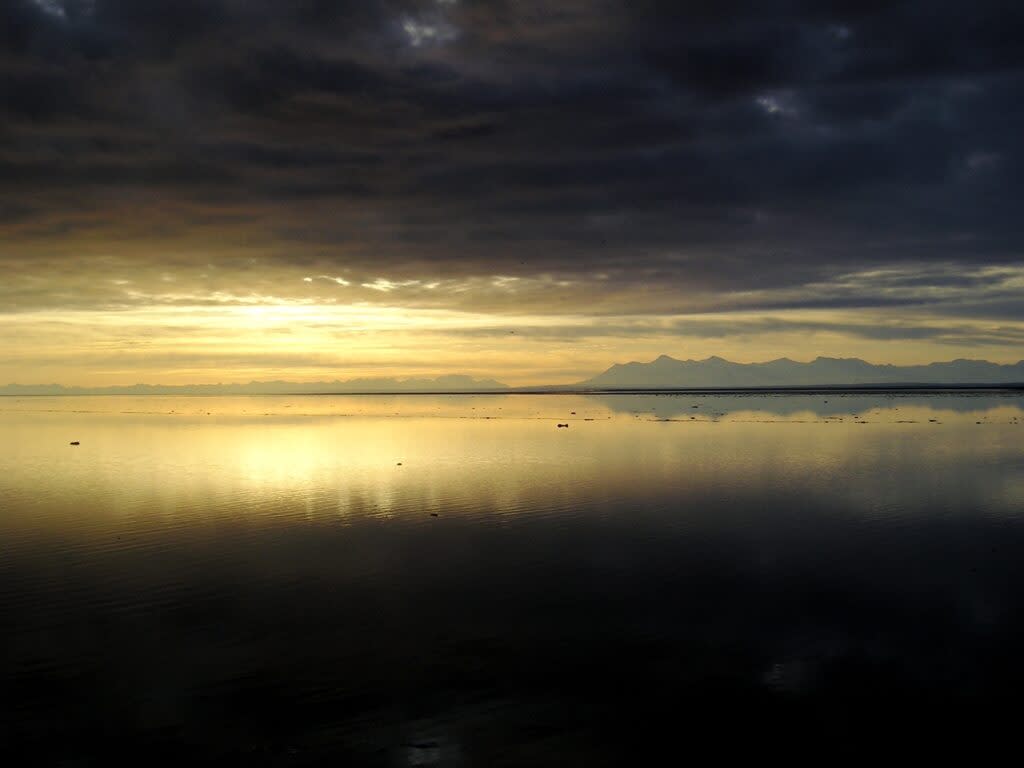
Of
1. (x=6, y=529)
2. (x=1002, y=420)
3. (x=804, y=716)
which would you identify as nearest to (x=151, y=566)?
(x=6, y=529)

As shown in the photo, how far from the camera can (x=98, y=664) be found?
51.5 ft

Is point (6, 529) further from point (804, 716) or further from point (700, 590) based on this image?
point (804, 716)

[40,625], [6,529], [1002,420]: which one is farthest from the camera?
[1002,420]

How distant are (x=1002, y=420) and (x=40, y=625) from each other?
94.5 metres

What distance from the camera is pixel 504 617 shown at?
18.6 meters

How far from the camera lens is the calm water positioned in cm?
1288

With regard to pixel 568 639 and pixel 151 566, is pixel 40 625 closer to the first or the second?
pixel 151 566

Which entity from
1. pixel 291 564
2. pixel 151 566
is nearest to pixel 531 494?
pixel 291 564

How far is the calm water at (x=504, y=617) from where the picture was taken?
12875 mm

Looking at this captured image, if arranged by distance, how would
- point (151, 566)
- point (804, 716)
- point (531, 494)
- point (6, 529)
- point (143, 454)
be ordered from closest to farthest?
1. point (804, 716)
2. point (151, 566)
3. point (6, 529)
4. point (531, 494)
5. point (143, 454)

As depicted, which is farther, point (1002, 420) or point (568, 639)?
point (1002, 420)

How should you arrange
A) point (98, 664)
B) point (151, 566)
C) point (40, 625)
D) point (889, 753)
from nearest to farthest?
point (889, 753)
point (98, 664)
point (40, 625)
point (151, 566)

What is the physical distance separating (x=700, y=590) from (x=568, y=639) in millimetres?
5254

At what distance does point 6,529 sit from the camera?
98.5 feet
